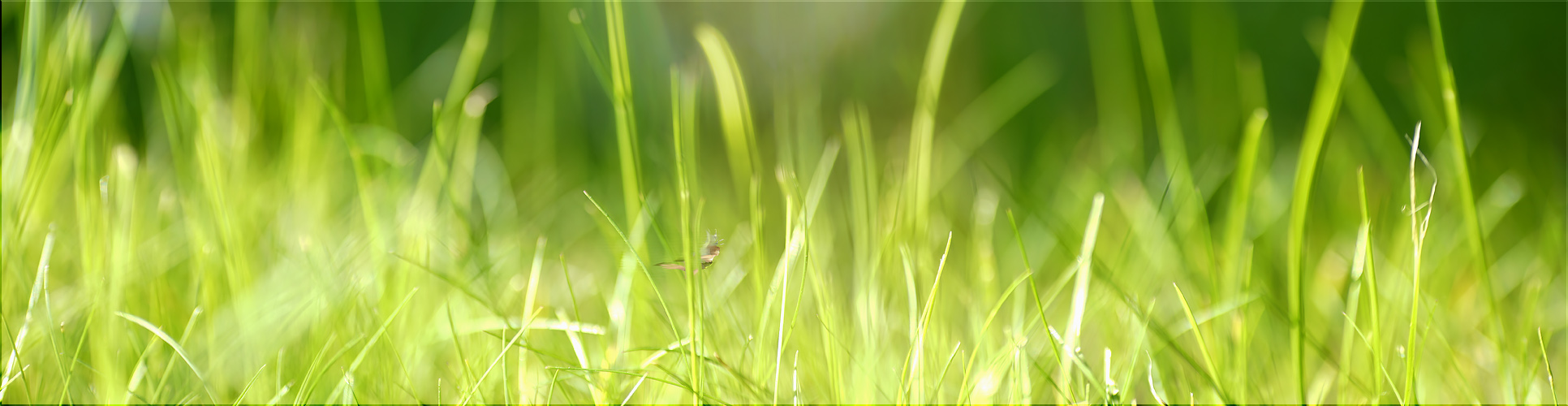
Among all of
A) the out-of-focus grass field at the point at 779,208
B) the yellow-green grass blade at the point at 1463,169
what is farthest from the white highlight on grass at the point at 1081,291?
the yellow-green grass blade at the point at 1463,169

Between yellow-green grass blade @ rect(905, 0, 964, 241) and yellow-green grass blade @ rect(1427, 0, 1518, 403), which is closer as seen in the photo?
yellow-green grass blade @ rect(1427, 0, 1518, 403)

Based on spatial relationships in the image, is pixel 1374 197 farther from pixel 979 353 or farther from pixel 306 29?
pixel 306 29

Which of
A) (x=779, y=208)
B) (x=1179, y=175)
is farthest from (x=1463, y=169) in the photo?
(x=779, y=208)

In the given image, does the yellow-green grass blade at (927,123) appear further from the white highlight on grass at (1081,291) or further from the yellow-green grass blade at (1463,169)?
the yellow-green grass blade at (1463,169)

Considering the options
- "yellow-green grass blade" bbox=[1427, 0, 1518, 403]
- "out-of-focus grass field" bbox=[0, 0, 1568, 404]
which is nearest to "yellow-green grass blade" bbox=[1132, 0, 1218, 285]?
"out-of-focus grass field" bbox=[0, 0, 1568, 404]

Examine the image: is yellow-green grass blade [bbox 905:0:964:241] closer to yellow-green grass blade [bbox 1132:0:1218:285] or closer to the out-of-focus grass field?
the out-of-focus grass field

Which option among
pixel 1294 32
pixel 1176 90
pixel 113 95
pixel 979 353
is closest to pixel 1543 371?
pixel 979 353

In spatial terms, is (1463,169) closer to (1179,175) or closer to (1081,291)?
(1081,291)

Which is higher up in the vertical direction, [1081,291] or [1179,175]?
[1179,175]

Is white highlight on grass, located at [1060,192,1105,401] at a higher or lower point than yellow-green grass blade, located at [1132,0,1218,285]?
lower
